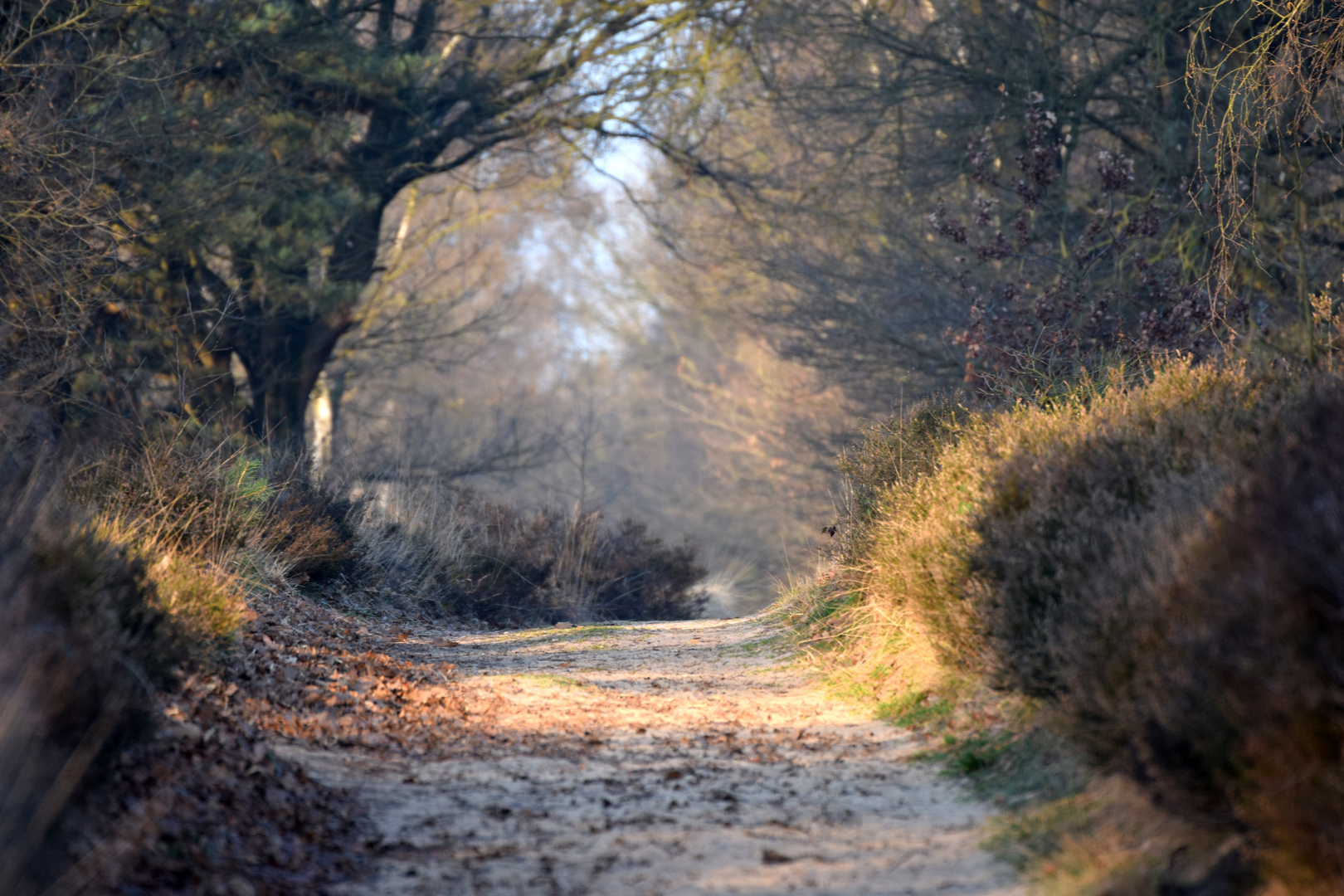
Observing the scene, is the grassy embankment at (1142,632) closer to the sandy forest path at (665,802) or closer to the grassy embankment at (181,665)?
the sandy forest path at (665,802)

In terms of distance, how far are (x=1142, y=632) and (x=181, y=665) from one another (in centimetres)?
398

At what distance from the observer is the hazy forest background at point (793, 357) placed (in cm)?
333

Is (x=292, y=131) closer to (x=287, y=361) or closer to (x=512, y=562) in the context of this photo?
(x=287, y=361)

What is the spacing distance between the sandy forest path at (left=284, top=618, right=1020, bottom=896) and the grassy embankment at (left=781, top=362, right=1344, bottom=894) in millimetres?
285

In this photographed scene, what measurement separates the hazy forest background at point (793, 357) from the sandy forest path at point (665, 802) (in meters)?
0.33

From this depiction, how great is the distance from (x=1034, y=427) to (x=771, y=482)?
728 inches

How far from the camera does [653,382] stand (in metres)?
34.5

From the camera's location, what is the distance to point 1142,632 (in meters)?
3.58

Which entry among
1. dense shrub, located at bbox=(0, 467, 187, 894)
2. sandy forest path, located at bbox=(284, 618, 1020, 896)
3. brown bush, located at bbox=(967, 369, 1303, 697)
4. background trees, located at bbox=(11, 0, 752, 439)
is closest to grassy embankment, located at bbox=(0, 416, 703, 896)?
dense shrub, located at bbox=(0, 467, 187, 894)

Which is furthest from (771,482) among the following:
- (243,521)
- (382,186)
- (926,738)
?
(926,738)

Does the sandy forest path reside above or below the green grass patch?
below

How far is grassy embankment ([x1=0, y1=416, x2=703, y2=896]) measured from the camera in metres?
3.15

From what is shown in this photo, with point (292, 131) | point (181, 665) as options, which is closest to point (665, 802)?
point (181, 665)

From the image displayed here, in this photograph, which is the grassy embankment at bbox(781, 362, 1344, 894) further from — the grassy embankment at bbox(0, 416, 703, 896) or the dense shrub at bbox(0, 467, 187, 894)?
the dense shrub at bbox(0, 467, 187, 894)
